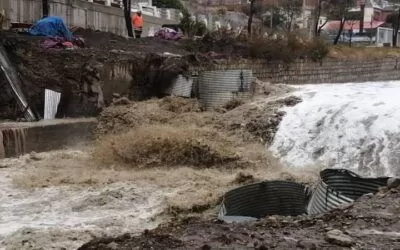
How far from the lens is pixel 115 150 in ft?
42.1

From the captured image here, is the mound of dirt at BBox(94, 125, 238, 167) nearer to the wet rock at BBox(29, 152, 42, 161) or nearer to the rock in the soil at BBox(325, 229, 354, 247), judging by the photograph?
the wet rock at BBox(29, 152, 42, 161)

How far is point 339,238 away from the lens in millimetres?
6090

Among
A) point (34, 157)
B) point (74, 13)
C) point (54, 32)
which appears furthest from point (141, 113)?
point (74, 13)

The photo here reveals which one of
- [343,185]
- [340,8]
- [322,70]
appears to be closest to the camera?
[343,185]

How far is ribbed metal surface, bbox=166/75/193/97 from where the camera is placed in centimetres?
1736

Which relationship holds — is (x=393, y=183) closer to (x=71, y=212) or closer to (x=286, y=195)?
(x=286, y=195)

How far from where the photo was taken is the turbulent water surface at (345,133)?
11.3 meters

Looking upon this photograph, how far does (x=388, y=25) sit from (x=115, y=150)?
54.4 metres

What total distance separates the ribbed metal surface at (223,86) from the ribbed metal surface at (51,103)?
12.6 ft

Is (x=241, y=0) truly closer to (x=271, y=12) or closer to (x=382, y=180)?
(x=271, y=12)

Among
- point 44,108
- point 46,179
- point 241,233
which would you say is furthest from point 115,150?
point 241,233

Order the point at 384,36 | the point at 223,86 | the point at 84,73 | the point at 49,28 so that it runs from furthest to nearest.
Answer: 1. the point at 384,36
2. the point at 49,28
3. the point at 223,86
4. the point at 84,73

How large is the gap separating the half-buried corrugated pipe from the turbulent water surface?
2497mm

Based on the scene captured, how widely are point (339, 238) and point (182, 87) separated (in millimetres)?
11667
